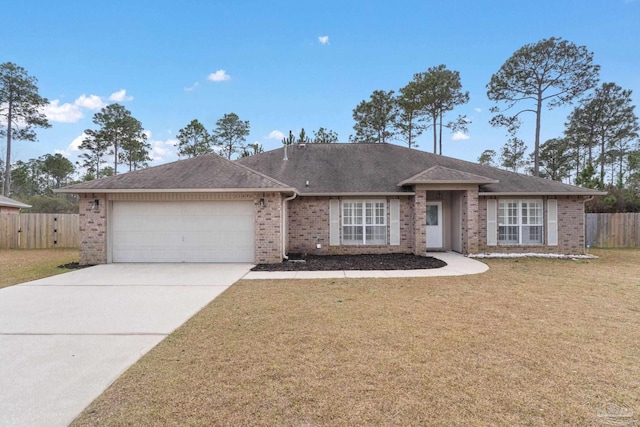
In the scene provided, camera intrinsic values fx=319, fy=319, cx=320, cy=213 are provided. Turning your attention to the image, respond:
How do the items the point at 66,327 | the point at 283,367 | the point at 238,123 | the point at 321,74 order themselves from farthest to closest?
the point at 238,123 < the point at 321,74 < the point at 66,327 < the point at 283,367

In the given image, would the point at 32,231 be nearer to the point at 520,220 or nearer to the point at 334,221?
the point at 334,221

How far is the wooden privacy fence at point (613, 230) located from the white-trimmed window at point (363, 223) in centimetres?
1177

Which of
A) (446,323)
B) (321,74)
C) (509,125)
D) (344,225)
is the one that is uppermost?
(321,74)

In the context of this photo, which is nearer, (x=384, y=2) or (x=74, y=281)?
(x=74, y=281)

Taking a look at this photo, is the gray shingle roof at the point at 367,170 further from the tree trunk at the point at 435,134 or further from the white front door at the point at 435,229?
the tree trunk at the point at 435,134

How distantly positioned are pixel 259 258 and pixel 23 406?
7.98 m

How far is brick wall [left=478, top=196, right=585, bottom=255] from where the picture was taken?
41.7ft

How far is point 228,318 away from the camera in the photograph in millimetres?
5215

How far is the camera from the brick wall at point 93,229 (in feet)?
35.3

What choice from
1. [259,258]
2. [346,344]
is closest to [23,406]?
[346,344]

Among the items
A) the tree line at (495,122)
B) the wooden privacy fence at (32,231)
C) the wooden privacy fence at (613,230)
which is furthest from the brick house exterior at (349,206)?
the tree line at (495,122)

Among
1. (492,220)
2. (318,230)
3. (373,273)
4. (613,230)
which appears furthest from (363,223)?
Answer: (613,230)

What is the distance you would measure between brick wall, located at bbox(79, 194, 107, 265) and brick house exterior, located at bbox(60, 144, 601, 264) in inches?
1.3

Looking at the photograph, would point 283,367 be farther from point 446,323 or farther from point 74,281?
point 74,281
